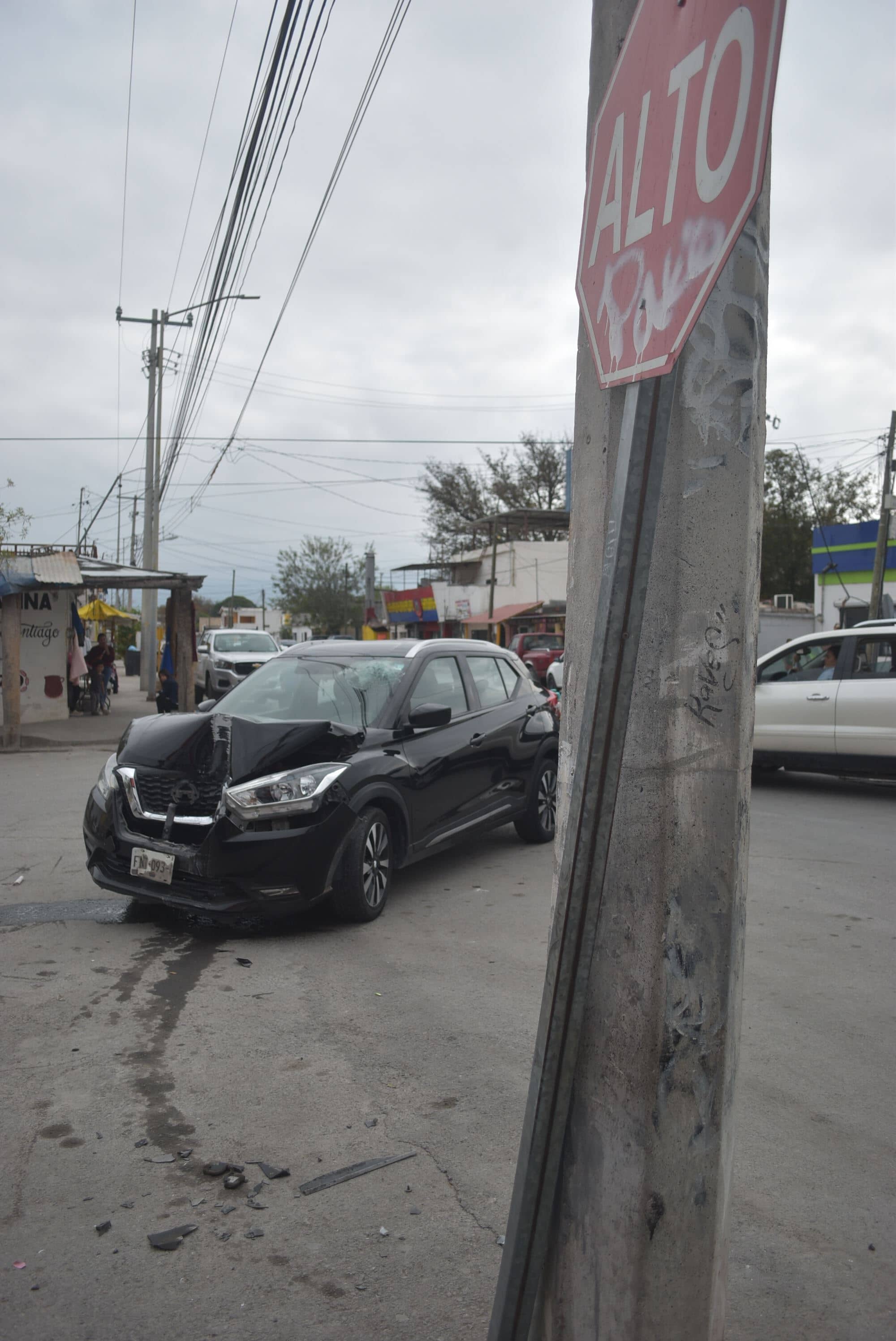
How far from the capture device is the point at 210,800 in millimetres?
5691

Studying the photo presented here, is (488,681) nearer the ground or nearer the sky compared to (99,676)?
nearer the sky

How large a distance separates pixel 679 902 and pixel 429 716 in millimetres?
4544

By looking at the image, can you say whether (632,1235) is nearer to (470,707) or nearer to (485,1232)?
(485,1232)

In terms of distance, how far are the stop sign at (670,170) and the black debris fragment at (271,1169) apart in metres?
2.60

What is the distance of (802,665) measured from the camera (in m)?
11.6

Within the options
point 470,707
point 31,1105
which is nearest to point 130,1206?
point 31,1105

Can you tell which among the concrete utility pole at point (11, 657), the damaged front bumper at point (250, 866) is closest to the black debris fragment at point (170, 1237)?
the damaged front bumper at point (250, 866)

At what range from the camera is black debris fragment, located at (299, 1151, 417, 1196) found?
312 cm

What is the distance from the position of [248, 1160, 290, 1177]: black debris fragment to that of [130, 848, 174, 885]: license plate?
8.17ft

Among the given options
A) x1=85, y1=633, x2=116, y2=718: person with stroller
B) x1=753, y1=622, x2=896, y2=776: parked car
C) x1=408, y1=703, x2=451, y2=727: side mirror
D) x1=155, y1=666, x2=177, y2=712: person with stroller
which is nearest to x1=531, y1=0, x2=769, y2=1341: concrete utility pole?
x1=408, y1=703, x2=451, y2=727: side mirror

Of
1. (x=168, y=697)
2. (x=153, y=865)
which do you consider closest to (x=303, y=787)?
(x=153, y=865)

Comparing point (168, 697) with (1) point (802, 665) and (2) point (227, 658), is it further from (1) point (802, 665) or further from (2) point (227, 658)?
(1) point (802, 665)

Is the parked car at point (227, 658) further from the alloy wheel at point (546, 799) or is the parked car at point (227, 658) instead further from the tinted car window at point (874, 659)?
the alloy wheel at point (546, 799)

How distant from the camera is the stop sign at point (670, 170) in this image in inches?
66.1
